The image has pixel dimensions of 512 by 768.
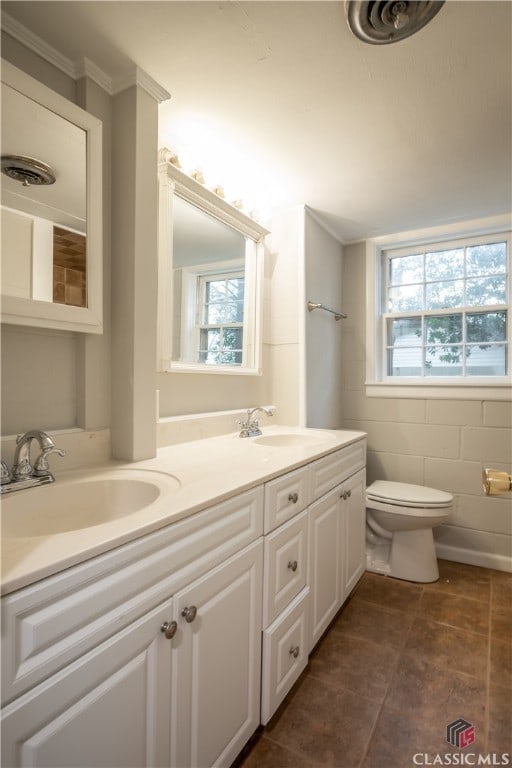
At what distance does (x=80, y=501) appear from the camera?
111cm

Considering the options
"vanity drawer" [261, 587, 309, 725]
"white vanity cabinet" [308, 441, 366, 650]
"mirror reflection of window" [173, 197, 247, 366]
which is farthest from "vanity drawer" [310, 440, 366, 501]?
"mirror reflection of window" [173, 197, 247, 366]

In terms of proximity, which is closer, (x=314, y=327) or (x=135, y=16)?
(x=135, y=16)

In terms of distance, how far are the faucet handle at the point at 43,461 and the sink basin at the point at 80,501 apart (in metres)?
0.05

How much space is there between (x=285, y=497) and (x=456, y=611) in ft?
4.40

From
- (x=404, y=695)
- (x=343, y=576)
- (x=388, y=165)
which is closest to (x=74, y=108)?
(x=388, y=165)

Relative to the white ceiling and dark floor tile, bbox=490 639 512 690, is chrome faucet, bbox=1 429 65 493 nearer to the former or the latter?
the white ceiling

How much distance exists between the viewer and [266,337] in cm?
237

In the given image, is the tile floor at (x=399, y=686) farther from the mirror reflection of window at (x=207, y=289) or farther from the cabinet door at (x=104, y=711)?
the mirror reflection of window at (x=207, y=289)

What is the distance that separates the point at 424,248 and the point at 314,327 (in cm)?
105

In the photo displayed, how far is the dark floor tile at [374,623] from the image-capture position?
174 centimetres

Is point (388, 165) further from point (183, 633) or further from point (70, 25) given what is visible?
point (183, 633)

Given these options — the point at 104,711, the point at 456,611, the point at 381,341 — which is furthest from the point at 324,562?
the point at 381,341

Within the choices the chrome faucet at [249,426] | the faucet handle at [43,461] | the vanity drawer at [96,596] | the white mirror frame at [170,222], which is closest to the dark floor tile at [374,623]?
the chrome faucet at [249,426]

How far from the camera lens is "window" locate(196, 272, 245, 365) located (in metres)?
1.86
